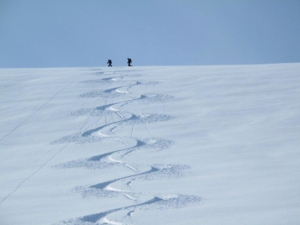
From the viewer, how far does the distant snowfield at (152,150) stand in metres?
3.13

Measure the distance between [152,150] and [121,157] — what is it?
38cm

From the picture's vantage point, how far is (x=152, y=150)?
463 centimetres

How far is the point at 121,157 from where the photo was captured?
4449 mm

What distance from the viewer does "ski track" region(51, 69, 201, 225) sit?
3.20 m

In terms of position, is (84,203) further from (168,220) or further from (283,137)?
(283,137)

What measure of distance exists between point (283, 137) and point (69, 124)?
111 inches

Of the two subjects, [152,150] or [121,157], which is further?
[152,150]

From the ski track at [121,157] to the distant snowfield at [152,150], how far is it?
1 cm

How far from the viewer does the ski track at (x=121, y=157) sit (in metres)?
3.20

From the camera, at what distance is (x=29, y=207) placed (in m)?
3.29

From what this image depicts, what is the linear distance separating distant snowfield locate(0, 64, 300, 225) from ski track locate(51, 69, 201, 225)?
0.6 inches

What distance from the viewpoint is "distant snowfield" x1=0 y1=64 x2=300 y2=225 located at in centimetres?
313

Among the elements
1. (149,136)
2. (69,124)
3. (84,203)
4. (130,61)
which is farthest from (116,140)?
(130,61)

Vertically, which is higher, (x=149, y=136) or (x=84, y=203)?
(x=149, y=136)
